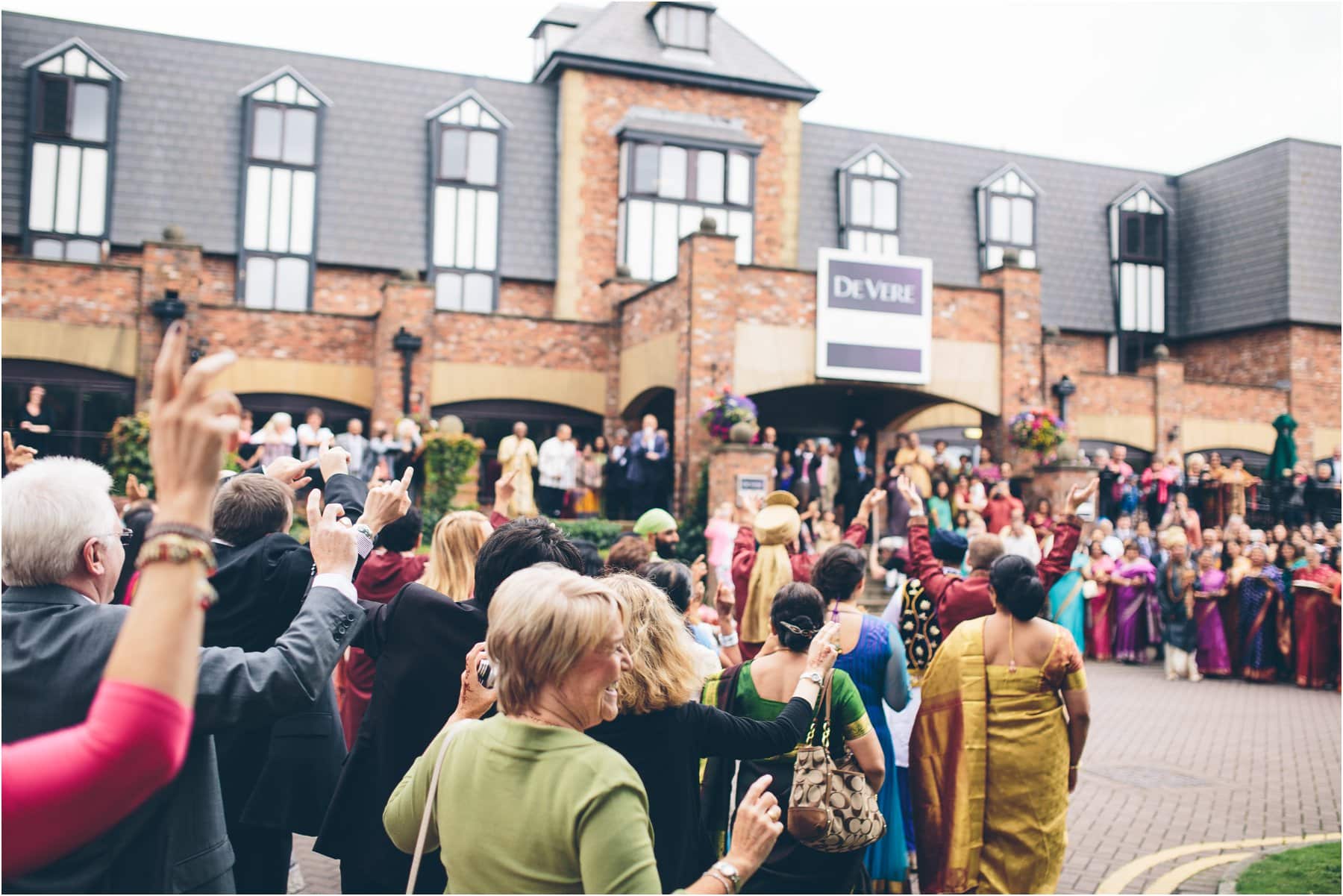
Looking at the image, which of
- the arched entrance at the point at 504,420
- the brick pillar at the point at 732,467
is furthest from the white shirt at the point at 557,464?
the arched entrance at the point at 504,420

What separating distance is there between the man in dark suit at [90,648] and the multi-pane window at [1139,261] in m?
30.5

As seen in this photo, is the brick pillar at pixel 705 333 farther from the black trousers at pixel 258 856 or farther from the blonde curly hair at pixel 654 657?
the blonde curly hair at pixel 654 657

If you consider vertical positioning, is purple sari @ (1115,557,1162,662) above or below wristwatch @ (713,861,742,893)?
below

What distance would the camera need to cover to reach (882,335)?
19.3m

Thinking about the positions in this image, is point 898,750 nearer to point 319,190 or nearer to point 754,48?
point 319,190

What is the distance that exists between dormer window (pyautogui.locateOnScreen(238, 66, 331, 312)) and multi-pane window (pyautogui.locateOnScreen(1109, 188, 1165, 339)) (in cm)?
2107

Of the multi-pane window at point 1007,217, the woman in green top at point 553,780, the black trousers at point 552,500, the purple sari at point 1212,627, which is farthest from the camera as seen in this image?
the multi-pane window at point 1007,217

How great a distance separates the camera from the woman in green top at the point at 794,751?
13.0ft

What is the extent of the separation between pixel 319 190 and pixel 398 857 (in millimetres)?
21675

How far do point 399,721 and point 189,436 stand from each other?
7.72ft

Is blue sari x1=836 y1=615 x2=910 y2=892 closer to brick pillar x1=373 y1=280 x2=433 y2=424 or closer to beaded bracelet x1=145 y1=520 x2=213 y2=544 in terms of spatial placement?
beaded bracelet x1=145 y1=520 x2=213 y2=544

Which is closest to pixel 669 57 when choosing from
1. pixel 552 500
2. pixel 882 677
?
pixel 552 500

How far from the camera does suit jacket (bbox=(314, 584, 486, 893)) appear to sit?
3.53m

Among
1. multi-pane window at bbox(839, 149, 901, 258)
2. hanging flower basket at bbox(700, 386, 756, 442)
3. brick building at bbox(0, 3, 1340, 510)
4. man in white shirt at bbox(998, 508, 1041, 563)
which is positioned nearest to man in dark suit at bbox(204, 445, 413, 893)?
man in white shirt at bbox(998, 508, 1041, 563)
